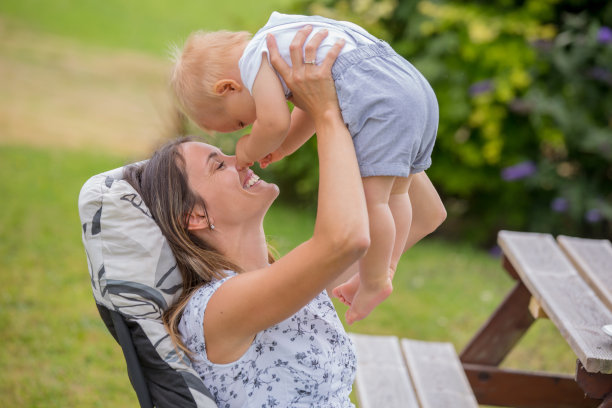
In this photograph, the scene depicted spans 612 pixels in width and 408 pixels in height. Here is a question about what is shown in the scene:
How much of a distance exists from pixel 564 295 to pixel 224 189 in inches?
53.3

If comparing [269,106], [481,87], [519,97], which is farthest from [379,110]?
[519,97]

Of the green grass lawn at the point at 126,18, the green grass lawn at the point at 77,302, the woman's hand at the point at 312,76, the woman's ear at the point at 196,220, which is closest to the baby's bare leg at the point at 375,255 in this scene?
the woman's hand at the point at 312,76

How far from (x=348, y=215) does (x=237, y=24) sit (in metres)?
5.83

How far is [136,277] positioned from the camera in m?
2.03

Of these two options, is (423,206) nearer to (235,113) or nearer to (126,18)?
(235,113)

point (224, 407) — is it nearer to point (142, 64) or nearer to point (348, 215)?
point (348, 215)

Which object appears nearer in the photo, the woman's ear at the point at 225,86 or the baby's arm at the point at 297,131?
the woman's ear at the point at 225,86

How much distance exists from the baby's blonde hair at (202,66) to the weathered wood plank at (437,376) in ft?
4.87

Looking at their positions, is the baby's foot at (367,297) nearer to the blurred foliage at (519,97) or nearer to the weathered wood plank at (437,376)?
the weathered wood plank at (437,376)

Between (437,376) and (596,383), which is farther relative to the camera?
(437,376)

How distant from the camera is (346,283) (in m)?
2.40

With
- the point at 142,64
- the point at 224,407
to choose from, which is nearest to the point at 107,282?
the point at 224,407

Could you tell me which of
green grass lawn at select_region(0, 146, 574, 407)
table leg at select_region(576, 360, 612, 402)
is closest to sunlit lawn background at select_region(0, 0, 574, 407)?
green grass lawn at select_region(0, 146, 574, 407)

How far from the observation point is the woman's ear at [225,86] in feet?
6.97
